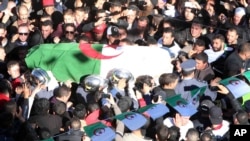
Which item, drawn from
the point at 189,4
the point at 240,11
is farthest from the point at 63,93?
the point at 189,4

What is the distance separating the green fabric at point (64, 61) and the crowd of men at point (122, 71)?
0.18 m

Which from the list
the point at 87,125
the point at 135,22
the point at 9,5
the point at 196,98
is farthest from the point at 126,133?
the point at 9,5

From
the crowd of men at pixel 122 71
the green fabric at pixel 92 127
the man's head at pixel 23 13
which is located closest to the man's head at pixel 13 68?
the crowd of men at pixel 122 71

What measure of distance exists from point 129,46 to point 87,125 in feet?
9.31

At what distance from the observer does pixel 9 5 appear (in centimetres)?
1642

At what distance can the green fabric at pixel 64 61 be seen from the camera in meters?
13.7

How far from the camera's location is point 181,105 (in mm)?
11898

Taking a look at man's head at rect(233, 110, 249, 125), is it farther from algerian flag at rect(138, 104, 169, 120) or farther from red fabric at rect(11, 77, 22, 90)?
red fabric at rect(11, 77, 22, 90)

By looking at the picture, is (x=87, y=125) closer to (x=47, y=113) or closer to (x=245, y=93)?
(x=47, y=113)

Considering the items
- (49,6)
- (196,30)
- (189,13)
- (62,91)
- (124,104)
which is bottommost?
(124,104)

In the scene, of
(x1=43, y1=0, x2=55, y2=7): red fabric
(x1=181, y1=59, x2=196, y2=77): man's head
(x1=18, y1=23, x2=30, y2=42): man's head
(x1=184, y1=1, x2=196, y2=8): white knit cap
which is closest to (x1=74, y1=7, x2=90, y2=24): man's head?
(x1=43, y1=0, x2=55, y2=7): red fabric

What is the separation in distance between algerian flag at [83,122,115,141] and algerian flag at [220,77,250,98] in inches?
80.7

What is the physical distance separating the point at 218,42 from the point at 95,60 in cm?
207

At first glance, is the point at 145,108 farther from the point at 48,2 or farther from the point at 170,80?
the point at 48,2
